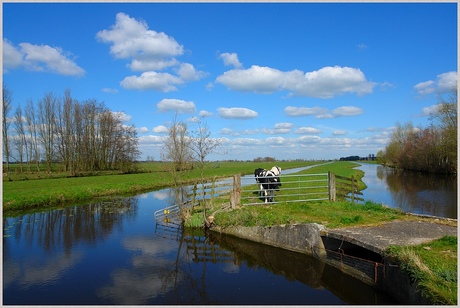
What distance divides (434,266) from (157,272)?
640 centimetres

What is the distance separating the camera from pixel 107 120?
170 feet

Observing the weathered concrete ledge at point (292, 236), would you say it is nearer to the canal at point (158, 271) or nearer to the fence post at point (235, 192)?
the canal at point (158, 271)

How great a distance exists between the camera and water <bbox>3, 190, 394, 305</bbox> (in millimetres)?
6664

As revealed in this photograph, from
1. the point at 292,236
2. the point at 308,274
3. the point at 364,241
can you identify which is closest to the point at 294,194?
the point at 292,236

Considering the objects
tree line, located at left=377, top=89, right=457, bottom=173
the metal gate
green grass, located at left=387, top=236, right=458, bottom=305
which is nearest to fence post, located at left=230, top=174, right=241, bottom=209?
the metal gate

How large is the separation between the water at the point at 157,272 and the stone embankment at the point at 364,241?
0.90 feet

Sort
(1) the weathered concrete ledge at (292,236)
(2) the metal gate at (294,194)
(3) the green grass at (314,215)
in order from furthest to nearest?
(2) the metal gate at (294,194), (3) the green grass at (314,215), (1) the weathered concrete ledge at (292,236)

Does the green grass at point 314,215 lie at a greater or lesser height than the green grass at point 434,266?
greater

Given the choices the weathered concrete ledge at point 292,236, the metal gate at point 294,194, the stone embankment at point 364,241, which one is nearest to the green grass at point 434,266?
the stone embankment at point 364,241

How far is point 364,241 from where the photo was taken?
7668 millimetres

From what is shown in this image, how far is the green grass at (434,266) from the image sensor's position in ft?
16.6

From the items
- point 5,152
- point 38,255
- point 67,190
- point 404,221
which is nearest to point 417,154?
point 404,221

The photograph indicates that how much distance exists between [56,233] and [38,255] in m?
3.02

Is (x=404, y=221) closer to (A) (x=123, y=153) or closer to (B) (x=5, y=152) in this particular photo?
(B) (x=5, y=152)
